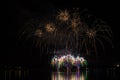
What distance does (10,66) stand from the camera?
429ft

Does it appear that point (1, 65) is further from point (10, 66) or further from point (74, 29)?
point (74, 29)

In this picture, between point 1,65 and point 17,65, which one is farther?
point 17,65

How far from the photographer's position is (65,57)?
2948 inches

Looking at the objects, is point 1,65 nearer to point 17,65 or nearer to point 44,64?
point 17,65

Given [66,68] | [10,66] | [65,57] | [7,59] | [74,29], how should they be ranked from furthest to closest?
[10,66] < [7,59] < [66,68] < [65,57] < [74,29]

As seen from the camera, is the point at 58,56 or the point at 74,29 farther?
the point at 58,56

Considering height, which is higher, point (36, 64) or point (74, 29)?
point (74, 29)

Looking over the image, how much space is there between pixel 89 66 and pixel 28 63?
3798 cm

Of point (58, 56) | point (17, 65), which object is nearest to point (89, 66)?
point (17, 65)

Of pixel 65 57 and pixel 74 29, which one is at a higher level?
pixel 74 29

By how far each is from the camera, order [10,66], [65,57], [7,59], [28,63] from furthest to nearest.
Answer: [28,63], [10,66], [7,59], [65,57]

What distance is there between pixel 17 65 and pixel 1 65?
650 inches

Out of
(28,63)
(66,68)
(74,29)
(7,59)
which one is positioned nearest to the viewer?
(74,29)

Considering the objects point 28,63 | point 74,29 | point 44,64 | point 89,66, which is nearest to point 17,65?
point 28,63
